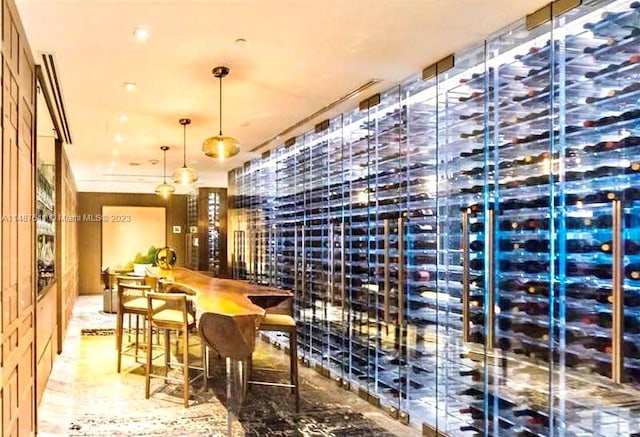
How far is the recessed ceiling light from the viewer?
3.15m

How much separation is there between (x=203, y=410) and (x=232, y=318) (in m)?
1.50

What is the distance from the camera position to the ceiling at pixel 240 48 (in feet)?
9.48

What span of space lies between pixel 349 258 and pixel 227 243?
211 inches

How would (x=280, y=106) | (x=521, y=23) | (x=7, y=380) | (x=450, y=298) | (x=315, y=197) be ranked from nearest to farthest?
(x=7, y=380)
(x=521, y=23)
(x=450, y=298)
(x=280, y=106)
(x=315, y=197)

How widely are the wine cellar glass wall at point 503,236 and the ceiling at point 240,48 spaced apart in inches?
12.1

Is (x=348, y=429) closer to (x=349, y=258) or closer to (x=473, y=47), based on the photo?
(x=349, y=258)

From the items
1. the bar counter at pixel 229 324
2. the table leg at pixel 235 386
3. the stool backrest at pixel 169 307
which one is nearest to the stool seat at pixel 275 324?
the table leg at pixel 235 386

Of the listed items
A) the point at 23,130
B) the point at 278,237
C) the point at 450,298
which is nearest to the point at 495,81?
the point at 450,298

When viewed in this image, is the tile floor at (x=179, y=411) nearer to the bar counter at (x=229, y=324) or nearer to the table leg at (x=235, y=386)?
the table leg at (x=235, y=386)

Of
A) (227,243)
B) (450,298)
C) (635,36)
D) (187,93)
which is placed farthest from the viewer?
(227,243)

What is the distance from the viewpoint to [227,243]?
398 inches

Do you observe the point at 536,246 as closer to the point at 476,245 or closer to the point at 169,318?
the point at 476,245

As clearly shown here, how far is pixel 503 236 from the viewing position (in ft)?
10.5

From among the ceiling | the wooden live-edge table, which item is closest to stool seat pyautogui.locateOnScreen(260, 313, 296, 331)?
the wooden live-edge table
